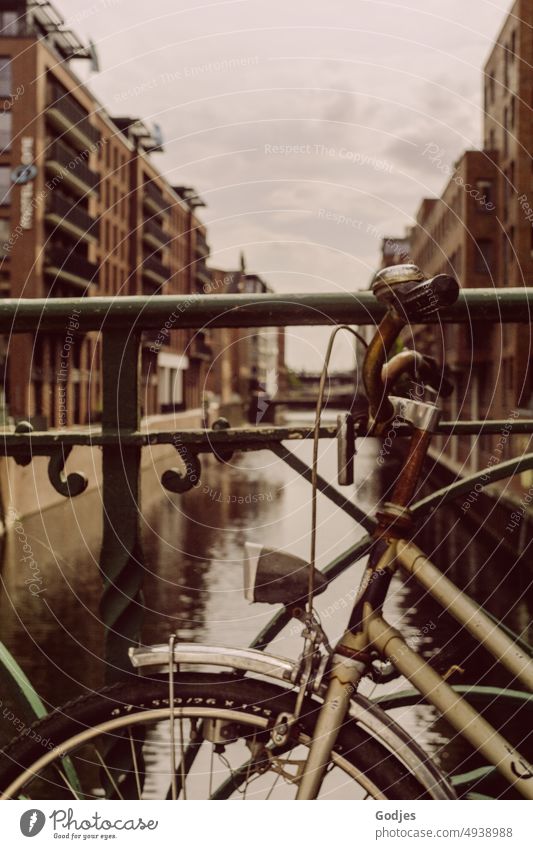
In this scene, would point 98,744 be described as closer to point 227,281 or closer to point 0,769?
point 0,769

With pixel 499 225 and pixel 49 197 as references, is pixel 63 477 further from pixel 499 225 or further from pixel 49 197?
pixel 49 197

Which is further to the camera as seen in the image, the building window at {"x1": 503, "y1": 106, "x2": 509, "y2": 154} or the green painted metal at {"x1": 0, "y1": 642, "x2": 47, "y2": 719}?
the building window at {"x1": 503, "y1": 106, "x2": 509, "y2": 154}

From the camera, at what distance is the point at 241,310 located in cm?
A: 253

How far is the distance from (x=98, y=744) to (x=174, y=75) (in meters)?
1.82

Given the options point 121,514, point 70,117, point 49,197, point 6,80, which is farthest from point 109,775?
point 70,117

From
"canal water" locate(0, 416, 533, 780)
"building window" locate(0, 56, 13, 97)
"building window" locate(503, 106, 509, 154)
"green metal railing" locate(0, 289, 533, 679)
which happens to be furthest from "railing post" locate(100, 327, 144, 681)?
"building window" locate(0, 56, 13, 97)

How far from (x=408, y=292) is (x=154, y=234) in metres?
60.2

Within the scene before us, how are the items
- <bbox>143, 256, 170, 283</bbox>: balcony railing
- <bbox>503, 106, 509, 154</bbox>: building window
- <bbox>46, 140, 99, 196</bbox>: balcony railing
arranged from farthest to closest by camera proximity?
<bbox>143, 256, 170, 283</bbox>: balcony railing, <bbox>46, 140, 99, 196</bbox>: balcony railing, <bbox>503, 106, 509, 154</bbox>: building window

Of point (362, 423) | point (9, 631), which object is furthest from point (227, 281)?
point (9, 631)

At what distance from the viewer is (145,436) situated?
8.06ft

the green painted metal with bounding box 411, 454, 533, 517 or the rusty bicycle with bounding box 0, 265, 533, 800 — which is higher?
the green painted metal with bounding box 411, 454, 533, 517

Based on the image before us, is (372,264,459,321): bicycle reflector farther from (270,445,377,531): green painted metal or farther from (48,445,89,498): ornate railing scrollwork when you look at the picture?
(48,445,89,498): ornate railing scrollwork

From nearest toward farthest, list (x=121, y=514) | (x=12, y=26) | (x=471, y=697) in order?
(x=471, y=697) → (x=121, y=514) → (x=12, y=26)

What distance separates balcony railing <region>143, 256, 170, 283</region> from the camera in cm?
5853
